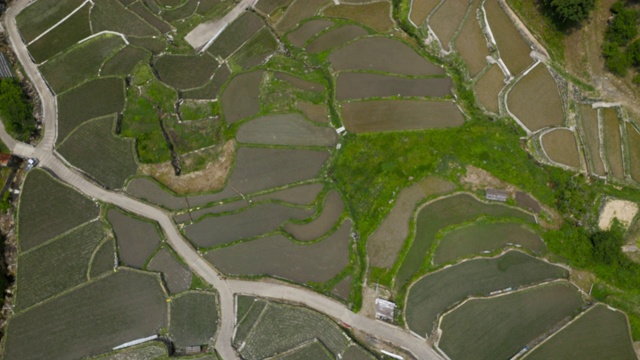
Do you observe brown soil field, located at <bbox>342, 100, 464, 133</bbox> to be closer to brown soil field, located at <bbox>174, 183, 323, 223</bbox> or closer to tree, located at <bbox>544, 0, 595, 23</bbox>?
brown soil field, located at <bbox>174, 183, 323, 223</bbox>

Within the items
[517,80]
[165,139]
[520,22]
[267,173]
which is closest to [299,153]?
[267,173]

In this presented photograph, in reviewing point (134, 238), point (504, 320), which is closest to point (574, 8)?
point (504, 320)

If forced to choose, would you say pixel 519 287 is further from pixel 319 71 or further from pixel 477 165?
pixel 319 71

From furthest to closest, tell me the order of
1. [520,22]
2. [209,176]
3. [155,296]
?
[520,22], [209,176], [155,296]

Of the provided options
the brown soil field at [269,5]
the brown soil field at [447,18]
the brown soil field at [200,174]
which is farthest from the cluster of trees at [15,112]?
the brown soil field at [447,18]

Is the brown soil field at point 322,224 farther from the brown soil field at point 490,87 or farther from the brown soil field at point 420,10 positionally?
the brown soil field at point 420,10

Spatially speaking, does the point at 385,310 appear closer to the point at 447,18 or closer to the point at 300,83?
the point at 300,83
